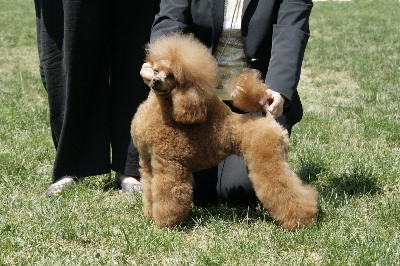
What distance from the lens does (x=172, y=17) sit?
283 centimetres

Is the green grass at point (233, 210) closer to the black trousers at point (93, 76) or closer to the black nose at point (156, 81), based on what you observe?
the black trousers at point (93, 76)

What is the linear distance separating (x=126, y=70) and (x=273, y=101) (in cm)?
106

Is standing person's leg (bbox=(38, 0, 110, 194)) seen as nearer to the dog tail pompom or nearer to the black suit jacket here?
the black suit jacket

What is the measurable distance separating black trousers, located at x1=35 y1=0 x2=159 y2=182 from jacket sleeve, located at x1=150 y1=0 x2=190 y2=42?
1.09 ft

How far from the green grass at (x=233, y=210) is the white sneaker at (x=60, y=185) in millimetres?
53

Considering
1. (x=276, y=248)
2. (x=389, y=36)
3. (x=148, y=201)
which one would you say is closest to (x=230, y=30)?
(x=148, y=201)

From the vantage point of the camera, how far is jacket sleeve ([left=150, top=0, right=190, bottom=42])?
2.79 metres

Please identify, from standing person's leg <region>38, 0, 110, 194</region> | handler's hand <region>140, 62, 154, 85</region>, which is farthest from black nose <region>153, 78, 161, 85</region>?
standing person's leg <region>38, 0, 110, 194</region>

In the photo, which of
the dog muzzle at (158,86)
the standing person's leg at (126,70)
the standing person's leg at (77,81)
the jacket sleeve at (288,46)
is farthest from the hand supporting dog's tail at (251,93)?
the standing person's leg at (77,81)

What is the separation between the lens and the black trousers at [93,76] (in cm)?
313

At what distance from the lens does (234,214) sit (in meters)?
2.79

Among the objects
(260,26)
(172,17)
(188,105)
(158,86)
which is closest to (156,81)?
(158,86)

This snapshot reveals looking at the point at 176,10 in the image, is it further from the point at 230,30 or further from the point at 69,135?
the point at 69,135

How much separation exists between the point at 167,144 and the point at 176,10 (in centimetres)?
75
